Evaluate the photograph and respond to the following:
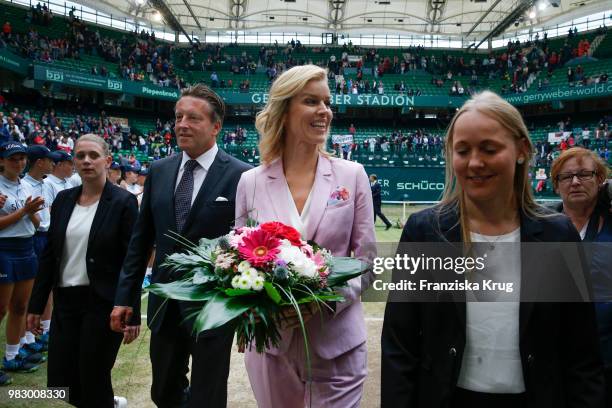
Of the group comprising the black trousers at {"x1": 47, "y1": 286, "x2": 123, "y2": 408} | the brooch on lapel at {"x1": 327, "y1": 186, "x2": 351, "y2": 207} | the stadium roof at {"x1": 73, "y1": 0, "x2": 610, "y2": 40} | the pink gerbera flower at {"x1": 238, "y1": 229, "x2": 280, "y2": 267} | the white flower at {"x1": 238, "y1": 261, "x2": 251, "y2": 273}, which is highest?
the stadium roof at {"x1": 73, "y1": 0, "x2": 610, "y2": 40}

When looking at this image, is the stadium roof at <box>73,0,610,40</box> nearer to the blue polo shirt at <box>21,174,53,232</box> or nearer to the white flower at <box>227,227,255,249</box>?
the blue polo shirt at <box>21,174,53,232</box>

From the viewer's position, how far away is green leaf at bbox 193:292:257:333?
1520 millimetres

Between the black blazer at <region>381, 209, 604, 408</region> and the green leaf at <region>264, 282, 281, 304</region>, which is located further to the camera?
the green leaf at <region>264, 282, 281, 304</region>

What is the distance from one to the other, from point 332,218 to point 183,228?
3.40 feet

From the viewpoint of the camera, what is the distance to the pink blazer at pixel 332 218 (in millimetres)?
2082

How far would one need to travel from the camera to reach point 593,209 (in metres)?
2.74

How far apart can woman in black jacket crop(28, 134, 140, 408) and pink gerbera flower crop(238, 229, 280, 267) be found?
1.57 m

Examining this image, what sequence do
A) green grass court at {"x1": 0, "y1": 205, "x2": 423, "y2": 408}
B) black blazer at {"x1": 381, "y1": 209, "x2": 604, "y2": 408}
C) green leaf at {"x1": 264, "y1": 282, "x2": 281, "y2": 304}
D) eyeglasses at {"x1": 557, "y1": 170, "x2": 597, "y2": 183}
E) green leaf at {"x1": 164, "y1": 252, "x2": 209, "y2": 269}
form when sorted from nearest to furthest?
black blazer at {"x1": 381, "y1": 209, "x2": 604, "y2": 408}, green leaf at {"x1": 264, "y1": 282, "x2": 281, "y2": 304}, green leaf at {"x1": 164, "y1": 252, "x2": 209, "y2": 269}, eyeglasses at {"x1": 557, "y1": 170, "x2": 597, "y2": 183}, green grass court at {"x1": 0, "y1": 205, "x2": 423, "y2": 408}

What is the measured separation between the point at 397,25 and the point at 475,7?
23.0 ft

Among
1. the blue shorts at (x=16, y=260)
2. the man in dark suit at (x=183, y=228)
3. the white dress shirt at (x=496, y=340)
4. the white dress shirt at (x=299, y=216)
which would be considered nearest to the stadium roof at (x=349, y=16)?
the blue shorts at (x=16, y=260)

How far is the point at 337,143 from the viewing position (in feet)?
78.6

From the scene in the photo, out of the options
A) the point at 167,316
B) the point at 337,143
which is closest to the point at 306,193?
the point at 167,316

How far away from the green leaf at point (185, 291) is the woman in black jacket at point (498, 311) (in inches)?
26.1

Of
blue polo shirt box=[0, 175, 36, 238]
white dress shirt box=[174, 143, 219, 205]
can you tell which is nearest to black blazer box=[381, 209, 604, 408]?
white dress shirt box=[174, 143, 219, 205]
